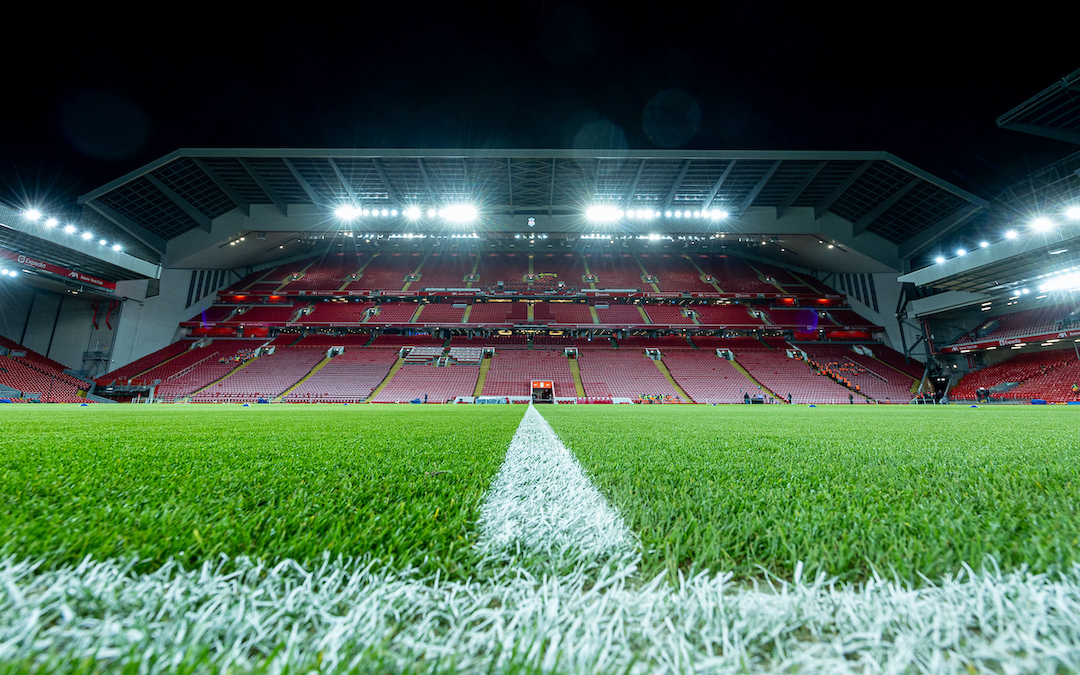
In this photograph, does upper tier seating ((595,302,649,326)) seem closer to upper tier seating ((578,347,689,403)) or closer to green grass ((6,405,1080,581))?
upper tier seating ((578,347,689,403))

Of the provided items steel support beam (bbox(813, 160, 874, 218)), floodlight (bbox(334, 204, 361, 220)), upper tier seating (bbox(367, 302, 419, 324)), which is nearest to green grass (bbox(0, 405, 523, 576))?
floodlight (bbox(334, 204, 361, 220))

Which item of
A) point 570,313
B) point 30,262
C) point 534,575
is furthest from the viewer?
point 570,313

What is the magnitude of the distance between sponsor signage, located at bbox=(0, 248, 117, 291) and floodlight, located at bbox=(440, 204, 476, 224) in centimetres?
1752

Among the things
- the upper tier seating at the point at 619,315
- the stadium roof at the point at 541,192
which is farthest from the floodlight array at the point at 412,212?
the upper tier seating at the point at 619,315

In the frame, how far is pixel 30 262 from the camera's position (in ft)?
53.2

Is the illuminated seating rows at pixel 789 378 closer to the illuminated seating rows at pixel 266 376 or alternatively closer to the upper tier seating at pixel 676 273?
the upper tier seating at pixel 676 273

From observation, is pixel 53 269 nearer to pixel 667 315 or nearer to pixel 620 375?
pixel 620 375

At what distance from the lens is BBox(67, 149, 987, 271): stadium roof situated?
734 inches

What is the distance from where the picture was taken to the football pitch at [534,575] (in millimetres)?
409

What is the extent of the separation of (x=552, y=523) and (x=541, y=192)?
23582 mm

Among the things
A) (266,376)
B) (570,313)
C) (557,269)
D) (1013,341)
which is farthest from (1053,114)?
(266,376)

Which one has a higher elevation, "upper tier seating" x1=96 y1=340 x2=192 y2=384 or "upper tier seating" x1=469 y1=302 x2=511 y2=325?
"upper tier seating" x1=469 y1=302 x2=511 y2=325

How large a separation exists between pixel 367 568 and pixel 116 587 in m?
0.31

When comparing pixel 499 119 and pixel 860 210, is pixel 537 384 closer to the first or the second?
pixel 499 119
